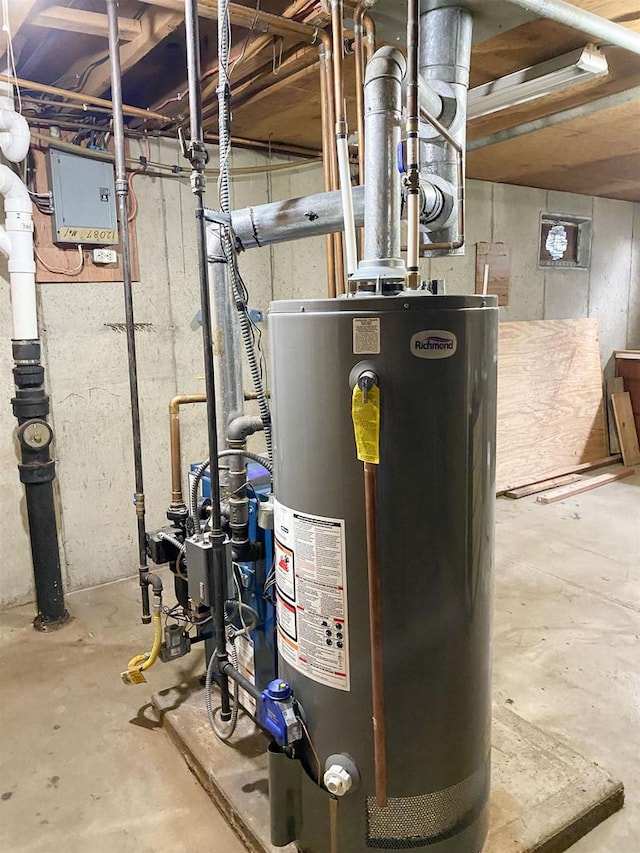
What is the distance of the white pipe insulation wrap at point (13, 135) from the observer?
7.77 feet

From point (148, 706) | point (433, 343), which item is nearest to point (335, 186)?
point (433, 343)

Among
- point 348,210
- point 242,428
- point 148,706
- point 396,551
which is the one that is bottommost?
point 148,706

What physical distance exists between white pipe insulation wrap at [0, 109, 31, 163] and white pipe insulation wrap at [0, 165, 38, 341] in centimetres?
7

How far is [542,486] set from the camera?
4.50 m

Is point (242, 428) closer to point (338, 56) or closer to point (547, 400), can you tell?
point (338, 56)

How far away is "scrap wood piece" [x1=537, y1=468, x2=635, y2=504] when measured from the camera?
4270 millimetres

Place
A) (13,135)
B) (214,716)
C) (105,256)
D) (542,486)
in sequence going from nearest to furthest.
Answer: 1. (214,716)
2. (13,135)
3. (105,256)
4. (542,486)

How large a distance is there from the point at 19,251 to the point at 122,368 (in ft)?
2.35

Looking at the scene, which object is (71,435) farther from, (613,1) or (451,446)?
(613,1)

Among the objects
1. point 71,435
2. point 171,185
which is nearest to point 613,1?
point 171,185

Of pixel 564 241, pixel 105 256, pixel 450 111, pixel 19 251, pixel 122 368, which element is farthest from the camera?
pixel 564 241

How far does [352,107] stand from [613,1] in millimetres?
1182

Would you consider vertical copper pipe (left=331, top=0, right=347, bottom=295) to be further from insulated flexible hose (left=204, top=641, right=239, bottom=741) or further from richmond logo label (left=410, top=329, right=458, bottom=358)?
insulated flexible hose (left=204, top=641, right=239, bottom=741)

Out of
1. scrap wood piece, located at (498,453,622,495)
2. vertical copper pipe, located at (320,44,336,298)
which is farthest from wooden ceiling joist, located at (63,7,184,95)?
scrap wood piece, located at (498,453,622,495)
